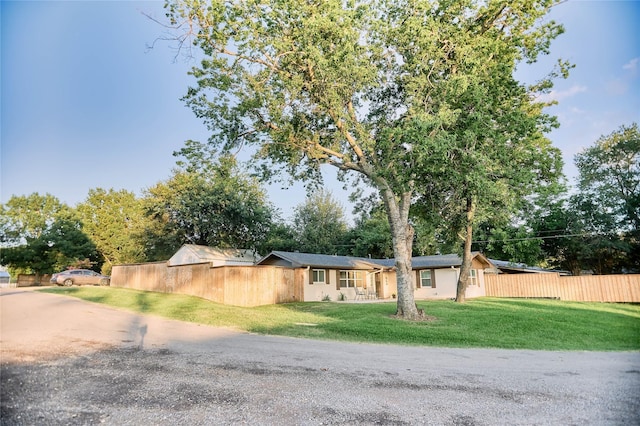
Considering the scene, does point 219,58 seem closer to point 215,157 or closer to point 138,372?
point 215,157

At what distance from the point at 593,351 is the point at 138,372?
1002 centimetres

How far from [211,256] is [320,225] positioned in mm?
14644

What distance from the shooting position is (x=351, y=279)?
27.0 m

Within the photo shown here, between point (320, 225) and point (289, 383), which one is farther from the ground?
point (320, 225)

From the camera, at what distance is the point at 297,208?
1606 inches

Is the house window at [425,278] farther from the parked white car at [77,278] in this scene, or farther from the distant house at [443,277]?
the parked white car at [77,278]

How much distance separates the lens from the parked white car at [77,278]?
28.2 meters

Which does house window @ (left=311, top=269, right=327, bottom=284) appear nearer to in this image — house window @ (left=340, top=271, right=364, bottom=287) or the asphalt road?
house window @ (left=340, top=271, right=364, bottom=287)

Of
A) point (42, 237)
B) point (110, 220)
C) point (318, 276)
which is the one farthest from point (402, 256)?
point (110, 220)

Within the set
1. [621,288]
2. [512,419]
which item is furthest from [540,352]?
[621,288]

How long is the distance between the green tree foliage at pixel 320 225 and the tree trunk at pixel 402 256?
79.4 feet

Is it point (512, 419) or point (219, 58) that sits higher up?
point (219, 58)

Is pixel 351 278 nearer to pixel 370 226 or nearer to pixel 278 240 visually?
pixel 278 240

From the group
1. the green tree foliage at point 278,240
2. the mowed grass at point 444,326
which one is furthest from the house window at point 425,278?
the green tree foliage at point 278,240
